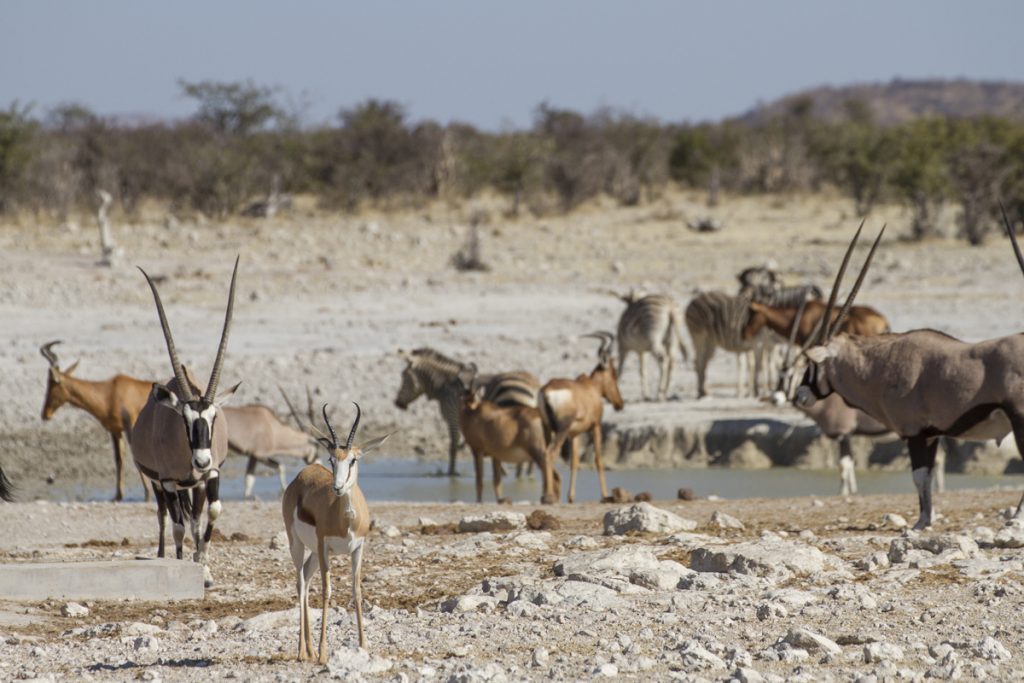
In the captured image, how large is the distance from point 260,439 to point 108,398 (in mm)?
1273

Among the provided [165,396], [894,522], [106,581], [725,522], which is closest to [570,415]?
[725,522]

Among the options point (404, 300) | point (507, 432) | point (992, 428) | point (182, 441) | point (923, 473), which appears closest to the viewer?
point (182, 441)

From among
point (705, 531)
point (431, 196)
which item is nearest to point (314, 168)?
point (431, 196)

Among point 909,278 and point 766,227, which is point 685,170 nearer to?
point 766,227

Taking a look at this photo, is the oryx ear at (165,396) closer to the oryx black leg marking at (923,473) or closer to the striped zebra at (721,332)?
the oryx black leg marking at (923,473)

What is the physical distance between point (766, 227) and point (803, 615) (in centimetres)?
2472

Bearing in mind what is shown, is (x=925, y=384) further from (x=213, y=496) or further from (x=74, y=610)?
(x=74, y=610)

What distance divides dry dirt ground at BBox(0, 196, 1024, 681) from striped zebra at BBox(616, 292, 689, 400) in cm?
49

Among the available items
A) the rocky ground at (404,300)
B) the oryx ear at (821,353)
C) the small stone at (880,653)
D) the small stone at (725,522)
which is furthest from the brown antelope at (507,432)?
the small stone at (880,653)

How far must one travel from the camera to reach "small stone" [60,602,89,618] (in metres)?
7.48

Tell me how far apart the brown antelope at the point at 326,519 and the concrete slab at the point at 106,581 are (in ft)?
5.79

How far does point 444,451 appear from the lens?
625 inches

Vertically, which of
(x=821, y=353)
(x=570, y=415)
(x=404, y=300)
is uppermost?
(x=404, y=300)

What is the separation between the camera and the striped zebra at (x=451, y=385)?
13812mm
